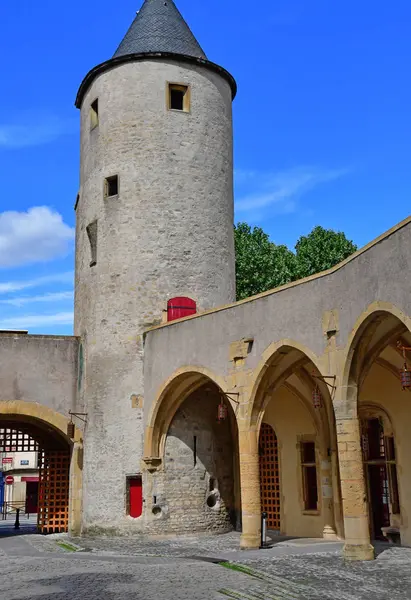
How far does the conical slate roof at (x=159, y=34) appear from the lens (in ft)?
60.8

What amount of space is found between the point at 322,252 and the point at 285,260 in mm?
1504

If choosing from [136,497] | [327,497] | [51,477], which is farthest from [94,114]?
[327,497]

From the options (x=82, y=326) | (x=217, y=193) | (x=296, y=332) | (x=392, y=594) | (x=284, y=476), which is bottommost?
(x=392, y=594)

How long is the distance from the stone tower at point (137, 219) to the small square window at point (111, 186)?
0.09ft

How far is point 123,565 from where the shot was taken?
37.0 feet

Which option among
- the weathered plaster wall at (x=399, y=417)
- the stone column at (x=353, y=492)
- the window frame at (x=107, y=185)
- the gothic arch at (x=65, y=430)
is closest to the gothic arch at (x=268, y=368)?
the weathered plaster wall at (x=399, y=417)

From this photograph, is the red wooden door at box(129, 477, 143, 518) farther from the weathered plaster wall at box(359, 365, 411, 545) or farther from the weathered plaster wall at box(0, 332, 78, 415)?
the weathered plaster wall at box(359, 365, 411, 545)

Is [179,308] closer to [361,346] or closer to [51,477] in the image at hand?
[51,477]

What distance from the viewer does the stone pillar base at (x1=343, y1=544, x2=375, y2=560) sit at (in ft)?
35.2

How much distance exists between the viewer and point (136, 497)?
52.9 feet

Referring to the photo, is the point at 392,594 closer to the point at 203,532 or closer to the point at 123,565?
the point at 123,565

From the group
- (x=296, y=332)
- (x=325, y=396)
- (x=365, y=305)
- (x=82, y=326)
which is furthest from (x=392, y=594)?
(x=82, y=326)

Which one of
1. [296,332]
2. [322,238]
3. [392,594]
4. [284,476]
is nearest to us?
[392,594]

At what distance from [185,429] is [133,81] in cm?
880
